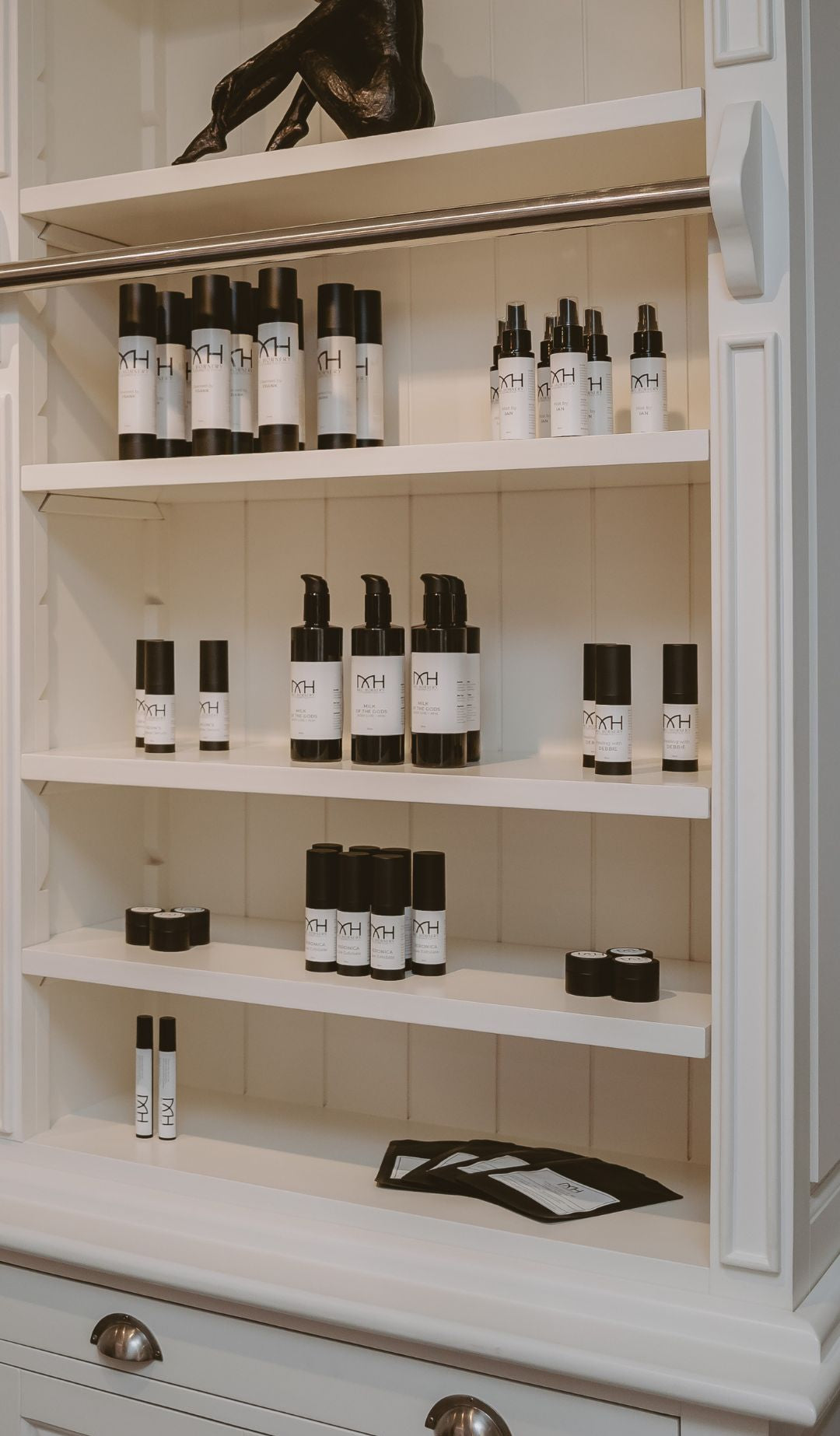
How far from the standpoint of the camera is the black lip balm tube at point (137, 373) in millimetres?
1410

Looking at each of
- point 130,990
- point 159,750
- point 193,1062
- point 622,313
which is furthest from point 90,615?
point 622,313

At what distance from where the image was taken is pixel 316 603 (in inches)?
52.6

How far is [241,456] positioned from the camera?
131cm

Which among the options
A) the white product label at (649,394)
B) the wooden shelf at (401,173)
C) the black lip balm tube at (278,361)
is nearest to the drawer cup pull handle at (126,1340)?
the black lip balm tube at (278,361)

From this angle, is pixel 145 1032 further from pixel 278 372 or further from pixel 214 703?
pixel 278 372

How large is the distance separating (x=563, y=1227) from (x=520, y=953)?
1.04 feet

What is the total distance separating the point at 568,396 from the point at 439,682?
296 mm

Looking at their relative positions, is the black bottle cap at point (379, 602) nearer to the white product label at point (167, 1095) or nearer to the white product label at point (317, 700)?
the white product label at point (317, 700)

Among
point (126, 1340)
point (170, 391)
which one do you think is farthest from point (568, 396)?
point (126, 1340)

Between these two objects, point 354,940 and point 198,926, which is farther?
point 198,926

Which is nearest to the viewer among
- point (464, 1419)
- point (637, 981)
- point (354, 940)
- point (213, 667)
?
point (464, 1419)

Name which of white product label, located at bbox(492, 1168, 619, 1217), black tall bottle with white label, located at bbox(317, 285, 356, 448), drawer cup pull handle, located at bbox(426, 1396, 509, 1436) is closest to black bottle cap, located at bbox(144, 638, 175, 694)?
black tall bottle with white label, located at bbox(317, 285, 356, 448)

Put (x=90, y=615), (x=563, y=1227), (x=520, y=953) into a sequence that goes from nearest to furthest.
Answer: (x=563, y=1227) → (x=520, y=953) → (x=90, y=615)

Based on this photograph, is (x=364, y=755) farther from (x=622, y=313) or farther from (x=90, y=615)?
(x=622, y=313)
